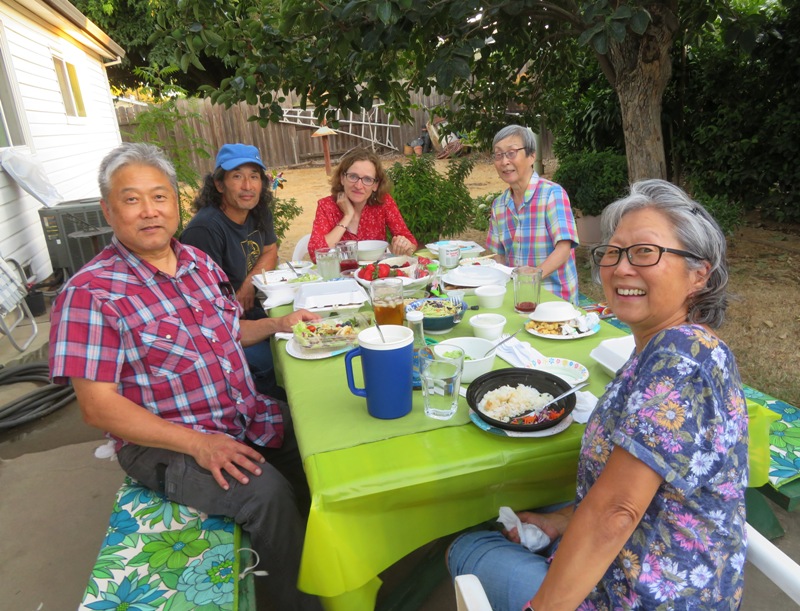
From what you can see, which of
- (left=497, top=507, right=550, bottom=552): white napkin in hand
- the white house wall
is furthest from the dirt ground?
the white house wall

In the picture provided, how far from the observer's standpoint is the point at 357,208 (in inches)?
147

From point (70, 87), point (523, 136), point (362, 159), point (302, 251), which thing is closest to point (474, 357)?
point (523, 136)

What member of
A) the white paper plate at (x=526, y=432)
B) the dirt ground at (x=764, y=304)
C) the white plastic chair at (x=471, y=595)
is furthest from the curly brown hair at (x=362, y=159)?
the white plastic chair at (x=471, y=595)

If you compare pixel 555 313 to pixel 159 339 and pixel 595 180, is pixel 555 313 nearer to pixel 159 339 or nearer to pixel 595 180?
pixel 159 339

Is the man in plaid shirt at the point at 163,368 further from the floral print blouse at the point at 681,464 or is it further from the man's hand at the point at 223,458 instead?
the floral print blouse at the point at 681,464

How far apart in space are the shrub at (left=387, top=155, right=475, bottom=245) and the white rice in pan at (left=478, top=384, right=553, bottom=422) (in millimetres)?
4024

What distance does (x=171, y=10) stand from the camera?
300 centimetres

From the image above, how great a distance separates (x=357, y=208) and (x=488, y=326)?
2.09m

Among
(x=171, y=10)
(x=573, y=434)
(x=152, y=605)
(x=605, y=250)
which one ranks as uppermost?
(x=171, y=10)

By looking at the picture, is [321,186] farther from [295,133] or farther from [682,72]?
[682,72]

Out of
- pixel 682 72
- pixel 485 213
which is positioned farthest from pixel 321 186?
pixel 682 72

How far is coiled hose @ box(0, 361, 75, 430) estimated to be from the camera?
355cm

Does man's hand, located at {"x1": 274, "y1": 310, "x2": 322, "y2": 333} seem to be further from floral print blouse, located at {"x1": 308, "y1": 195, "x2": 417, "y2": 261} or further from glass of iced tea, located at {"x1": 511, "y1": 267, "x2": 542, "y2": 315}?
floral print blouse, located at {"x1": 308, "y1": 195, "x2": 417, "y2": 261}

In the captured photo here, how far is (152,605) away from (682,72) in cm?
761
